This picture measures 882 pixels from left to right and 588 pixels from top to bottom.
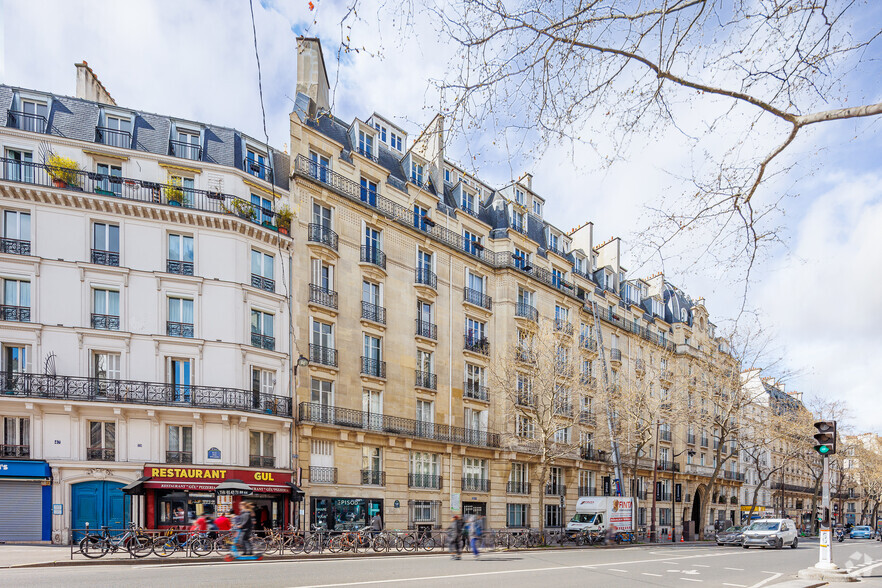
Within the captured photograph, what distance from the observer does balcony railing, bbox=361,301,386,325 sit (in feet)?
99.6

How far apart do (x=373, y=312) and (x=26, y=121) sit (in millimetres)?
16392

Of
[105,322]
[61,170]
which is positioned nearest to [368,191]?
[61,170]

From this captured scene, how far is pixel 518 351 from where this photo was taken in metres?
36.1

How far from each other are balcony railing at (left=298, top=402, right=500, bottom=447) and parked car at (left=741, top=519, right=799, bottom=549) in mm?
13395

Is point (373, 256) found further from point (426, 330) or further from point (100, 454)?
point (100, 454)

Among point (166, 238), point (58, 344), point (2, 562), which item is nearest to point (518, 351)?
point (166, 238)

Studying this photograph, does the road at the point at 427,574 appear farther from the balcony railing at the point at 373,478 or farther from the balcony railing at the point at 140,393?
the balcony railing at the point at 373,478

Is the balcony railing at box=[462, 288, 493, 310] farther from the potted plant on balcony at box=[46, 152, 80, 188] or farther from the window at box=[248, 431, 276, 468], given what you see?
the potted plant on balcony at box=[46, 152, 80, 188]

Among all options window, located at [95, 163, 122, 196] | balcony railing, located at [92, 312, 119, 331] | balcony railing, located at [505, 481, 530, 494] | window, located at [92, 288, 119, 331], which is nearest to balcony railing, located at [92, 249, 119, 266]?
window, located at [92, 288, 119, 331]

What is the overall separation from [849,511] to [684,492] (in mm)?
75764

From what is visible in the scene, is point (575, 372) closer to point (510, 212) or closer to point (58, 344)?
point (510, 212)

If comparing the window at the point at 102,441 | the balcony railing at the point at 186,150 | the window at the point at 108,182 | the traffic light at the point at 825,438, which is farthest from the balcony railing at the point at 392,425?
the traffic light at the point at 825,438

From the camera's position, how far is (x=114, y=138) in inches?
1030

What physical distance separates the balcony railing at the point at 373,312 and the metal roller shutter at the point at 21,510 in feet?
48.0
